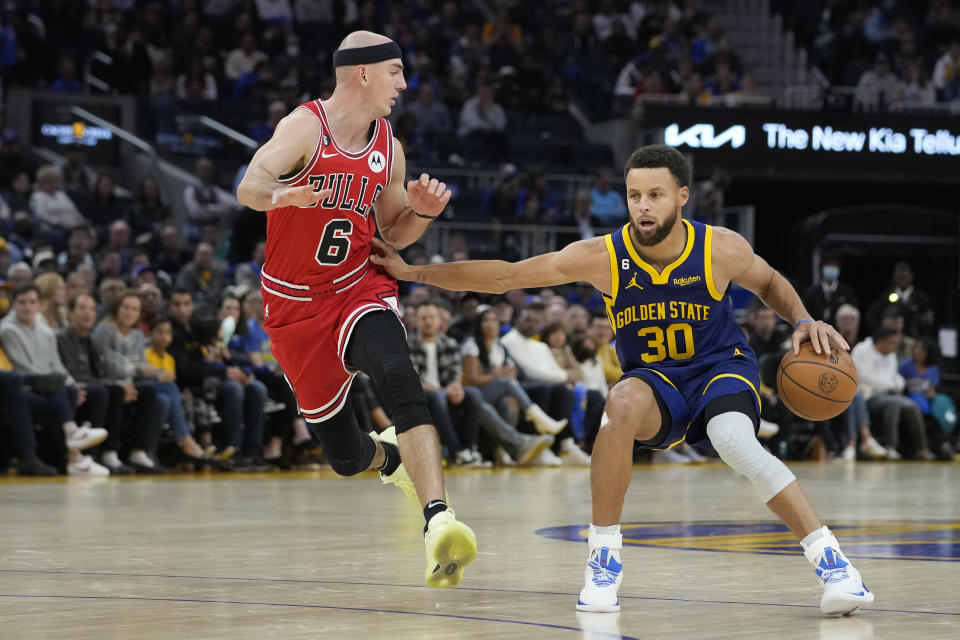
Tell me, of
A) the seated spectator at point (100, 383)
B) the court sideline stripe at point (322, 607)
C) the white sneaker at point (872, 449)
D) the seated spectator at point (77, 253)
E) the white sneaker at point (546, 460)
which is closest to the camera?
the court sideline stripe at point (322, 607)

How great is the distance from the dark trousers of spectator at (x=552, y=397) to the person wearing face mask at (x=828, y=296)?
3156 mm

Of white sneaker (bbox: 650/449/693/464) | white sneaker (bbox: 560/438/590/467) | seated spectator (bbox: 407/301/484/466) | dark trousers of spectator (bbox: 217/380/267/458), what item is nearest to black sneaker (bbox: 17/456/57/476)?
dark trousers of spectator (bbox: 217/380/267/458)

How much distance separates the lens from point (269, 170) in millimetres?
4977

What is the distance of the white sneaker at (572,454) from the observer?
41.6ft

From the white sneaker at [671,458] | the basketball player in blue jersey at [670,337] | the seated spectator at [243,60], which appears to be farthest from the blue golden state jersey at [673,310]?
the seated spectator at [243,60]

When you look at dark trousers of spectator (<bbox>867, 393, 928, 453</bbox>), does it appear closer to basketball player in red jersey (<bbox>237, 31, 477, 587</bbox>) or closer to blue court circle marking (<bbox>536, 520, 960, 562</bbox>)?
blue court circle marking (<bbox>536, 520, 960, 562</bbox>)

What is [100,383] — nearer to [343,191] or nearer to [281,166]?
[343,191]

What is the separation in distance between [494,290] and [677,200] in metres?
0.71

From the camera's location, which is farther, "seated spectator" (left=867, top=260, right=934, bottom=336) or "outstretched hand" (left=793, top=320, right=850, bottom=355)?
"seated spectator" (left=867, top=260, right=934, bottom=336)

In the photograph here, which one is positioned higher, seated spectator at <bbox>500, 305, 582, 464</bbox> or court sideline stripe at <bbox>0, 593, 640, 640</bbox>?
seated spectator at <bbox>500, 305, 582, 464</bbox>

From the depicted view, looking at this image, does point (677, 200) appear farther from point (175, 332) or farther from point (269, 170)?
point (175, 332)

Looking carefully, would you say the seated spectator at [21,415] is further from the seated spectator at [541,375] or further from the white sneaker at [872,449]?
the white sneaker at [872,449]

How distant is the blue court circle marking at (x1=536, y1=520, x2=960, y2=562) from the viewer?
6180 millimetres

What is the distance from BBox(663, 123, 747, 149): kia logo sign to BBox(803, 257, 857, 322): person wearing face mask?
3.50 metres
